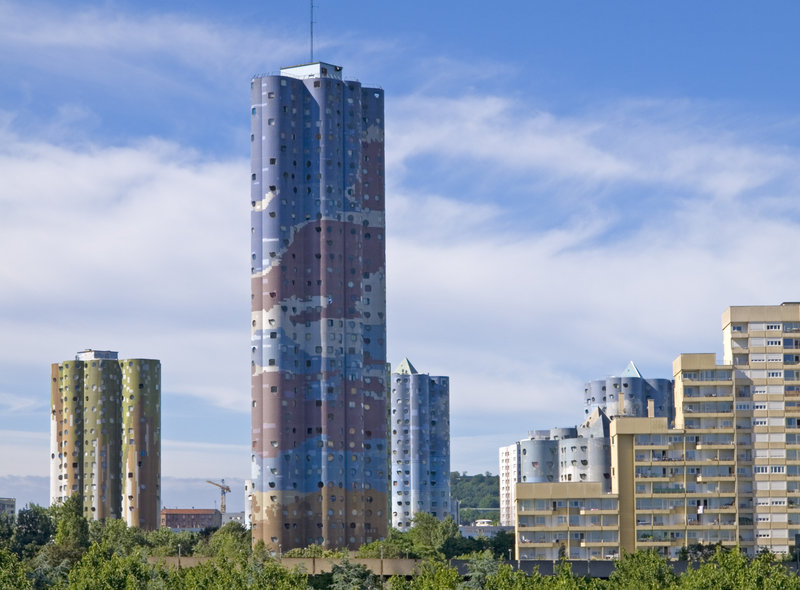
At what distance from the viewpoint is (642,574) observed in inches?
5837

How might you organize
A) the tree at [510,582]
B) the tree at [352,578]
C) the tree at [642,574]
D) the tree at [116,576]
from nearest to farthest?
the tree at [510,582]
the tree at [116,576]
the tree at [642,574]
the tree at [352,578]

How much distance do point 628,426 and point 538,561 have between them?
23.1 metres

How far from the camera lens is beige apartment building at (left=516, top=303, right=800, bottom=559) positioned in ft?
615

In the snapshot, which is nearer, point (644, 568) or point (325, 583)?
point (644, 568)

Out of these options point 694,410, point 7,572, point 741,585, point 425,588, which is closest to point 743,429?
point 694,410

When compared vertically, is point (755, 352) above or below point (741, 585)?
above

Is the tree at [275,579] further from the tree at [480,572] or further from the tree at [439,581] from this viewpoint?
the tree at [480,572]

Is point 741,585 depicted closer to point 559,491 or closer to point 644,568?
point 644,568

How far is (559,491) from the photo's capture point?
189 metres

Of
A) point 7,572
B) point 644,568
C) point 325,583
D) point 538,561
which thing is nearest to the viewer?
point 7,572

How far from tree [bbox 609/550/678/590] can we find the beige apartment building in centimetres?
2890

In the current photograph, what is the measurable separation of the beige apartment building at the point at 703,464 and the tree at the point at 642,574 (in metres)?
28.9

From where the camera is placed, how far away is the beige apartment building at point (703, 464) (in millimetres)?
187375

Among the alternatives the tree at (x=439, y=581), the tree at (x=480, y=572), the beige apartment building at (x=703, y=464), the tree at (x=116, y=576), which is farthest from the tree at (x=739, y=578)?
the tree at (x=116, y=576)
